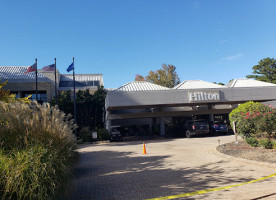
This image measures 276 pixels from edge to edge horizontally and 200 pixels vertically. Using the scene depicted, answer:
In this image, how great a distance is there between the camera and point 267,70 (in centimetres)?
4731

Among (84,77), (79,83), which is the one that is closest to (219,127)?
(79,83)

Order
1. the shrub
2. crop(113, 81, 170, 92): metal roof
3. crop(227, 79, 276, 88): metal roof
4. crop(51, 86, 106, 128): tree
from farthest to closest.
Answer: crop(51, 86, 106, 128): tree → crop(227, 79, 276, 88): metal roof → crop(113, 81, 170, 92): metal roof → the shrub

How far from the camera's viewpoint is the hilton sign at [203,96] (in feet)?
80.5

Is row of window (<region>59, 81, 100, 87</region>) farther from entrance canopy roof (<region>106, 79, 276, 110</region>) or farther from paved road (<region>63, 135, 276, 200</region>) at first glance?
paved road (<region>63, 135, 276, 200</region>)

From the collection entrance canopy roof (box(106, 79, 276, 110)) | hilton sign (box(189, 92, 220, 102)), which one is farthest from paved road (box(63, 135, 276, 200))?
hilton sign (box(189, 92, 220, 102))

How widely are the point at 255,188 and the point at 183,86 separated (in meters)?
22.7

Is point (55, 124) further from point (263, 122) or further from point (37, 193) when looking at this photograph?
point (263, 122)

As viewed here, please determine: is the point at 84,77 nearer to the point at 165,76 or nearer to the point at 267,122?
the point at 165,76

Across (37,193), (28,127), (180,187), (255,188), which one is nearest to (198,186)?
(180,187)

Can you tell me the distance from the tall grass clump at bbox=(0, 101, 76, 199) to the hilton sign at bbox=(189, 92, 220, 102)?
814 inches

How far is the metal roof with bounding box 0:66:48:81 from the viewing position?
35344 mm

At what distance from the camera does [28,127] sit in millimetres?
4734

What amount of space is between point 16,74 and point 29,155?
38196 millimetres

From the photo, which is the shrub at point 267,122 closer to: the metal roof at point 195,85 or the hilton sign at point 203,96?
the hilton sign at point 203,96
